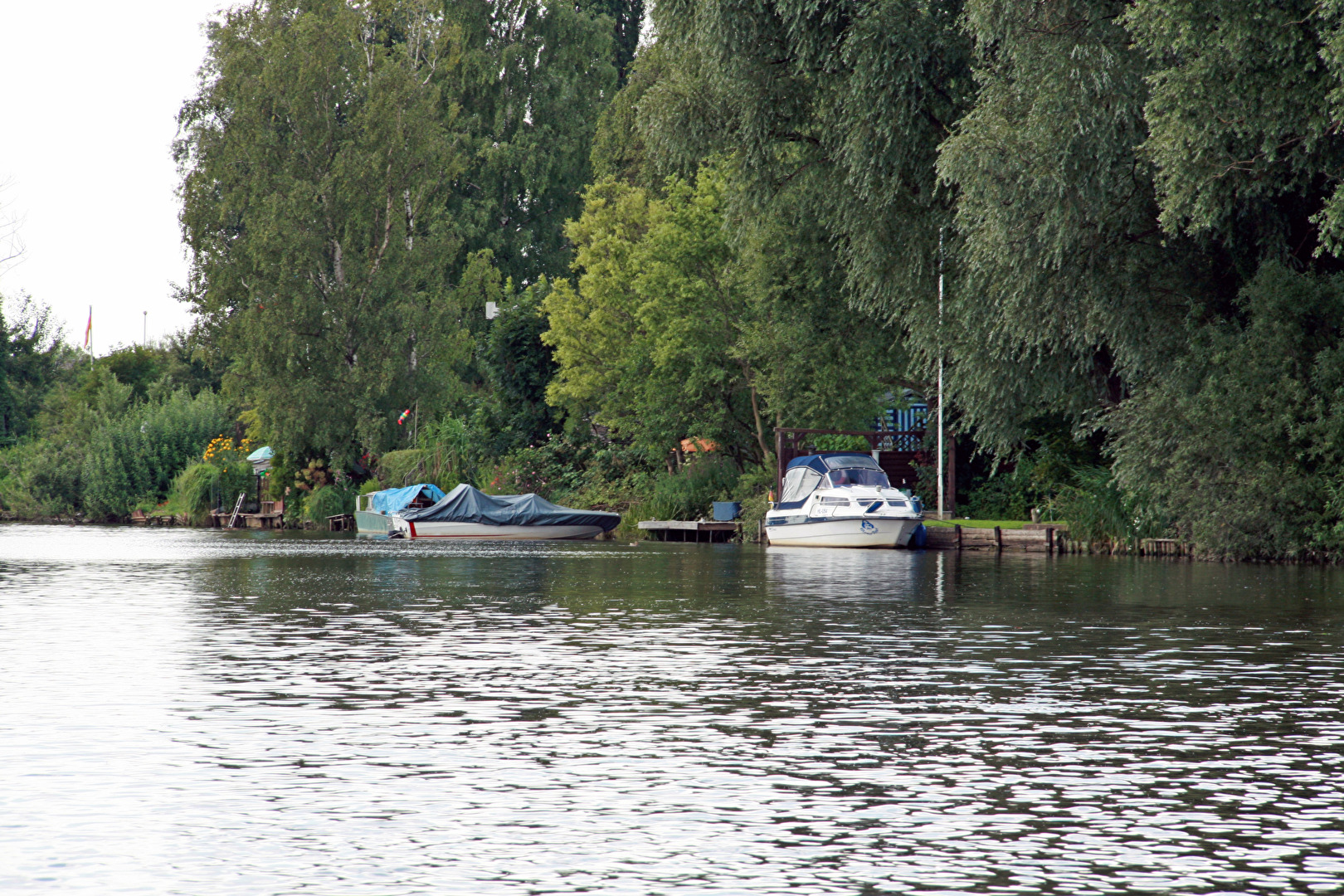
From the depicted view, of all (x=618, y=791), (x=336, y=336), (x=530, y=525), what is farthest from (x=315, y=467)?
(x=618, y=791)

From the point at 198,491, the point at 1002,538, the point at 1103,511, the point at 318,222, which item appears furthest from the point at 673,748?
the point at 198,491

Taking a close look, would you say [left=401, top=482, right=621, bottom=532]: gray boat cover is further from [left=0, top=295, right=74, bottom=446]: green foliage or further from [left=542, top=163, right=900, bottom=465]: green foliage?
[left=0, top=295, right=74, bottom=446]: green foliage

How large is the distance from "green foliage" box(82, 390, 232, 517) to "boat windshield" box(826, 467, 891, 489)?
4085 cm

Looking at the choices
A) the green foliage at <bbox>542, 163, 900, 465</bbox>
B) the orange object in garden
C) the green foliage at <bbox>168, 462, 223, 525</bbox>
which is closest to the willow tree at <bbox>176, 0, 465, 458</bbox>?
the green foliage at <bbox>168, 462, 223, 525</bbox>

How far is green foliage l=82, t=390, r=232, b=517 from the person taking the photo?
73.1m

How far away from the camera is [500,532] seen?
Answer: 5328 centimetres

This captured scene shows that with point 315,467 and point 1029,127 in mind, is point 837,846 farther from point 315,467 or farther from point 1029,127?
point 315,467

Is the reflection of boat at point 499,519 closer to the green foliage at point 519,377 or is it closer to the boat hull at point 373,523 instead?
the boat hull at point 373,523

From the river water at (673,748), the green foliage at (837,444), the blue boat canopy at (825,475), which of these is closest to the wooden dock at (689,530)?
the green foliage at (837,444)

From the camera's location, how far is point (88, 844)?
7.43m

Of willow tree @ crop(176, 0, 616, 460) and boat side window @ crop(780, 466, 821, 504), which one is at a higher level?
willow tree @ crop(176, 0, 616, 460)

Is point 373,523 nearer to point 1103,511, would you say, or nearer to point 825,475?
point 825,475

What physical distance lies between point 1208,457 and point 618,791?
25.2 meters

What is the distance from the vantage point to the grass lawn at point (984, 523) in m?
40.4
